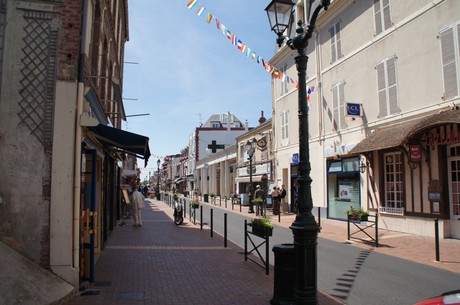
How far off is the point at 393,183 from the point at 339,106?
5232 millimetres

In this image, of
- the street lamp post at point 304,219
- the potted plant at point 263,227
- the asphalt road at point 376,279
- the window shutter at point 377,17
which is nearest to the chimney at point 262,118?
the window shutter at point 377,17

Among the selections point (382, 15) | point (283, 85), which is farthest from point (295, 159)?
point (382, 15)

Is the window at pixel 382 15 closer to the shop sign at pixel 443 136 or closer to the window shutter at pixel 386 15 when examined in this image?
the window shutter at pixel 386 15

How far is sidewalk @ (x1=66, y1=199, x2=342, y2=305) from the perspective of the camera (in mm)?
6355

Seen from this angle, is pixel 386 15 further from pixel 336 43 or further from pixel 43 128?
pixel 43 128

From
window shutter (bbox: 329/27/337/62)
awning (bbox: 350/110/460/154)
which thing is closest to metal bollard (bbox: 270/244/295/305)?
awning (bbox: 350/110/460/154)

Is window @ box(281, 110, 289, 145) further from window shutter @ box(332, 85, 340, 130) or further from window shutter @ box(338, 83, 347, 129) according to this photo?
window shutter @ box(338, 83, 347, 129)

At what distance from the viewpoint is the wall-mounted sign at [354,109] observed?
56.2 ft

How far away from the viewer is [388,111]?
1566 cm

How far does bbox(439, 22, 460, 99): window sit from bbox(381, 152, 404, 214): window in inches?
124

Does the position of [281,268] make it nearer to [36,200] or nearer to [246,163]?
[36,200]

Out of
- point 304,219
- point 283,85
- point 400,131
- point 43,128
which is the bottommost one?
point 304,219

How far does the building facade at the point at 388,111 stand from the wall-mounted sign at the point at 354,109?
0.14 ft

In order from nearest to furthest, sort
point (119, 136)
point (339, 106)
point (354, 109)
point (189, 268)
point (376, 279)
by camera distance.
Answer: point (119, 136) < point (376, 279) < point (189, 268) < point (354, 109) < point (339, 106)
